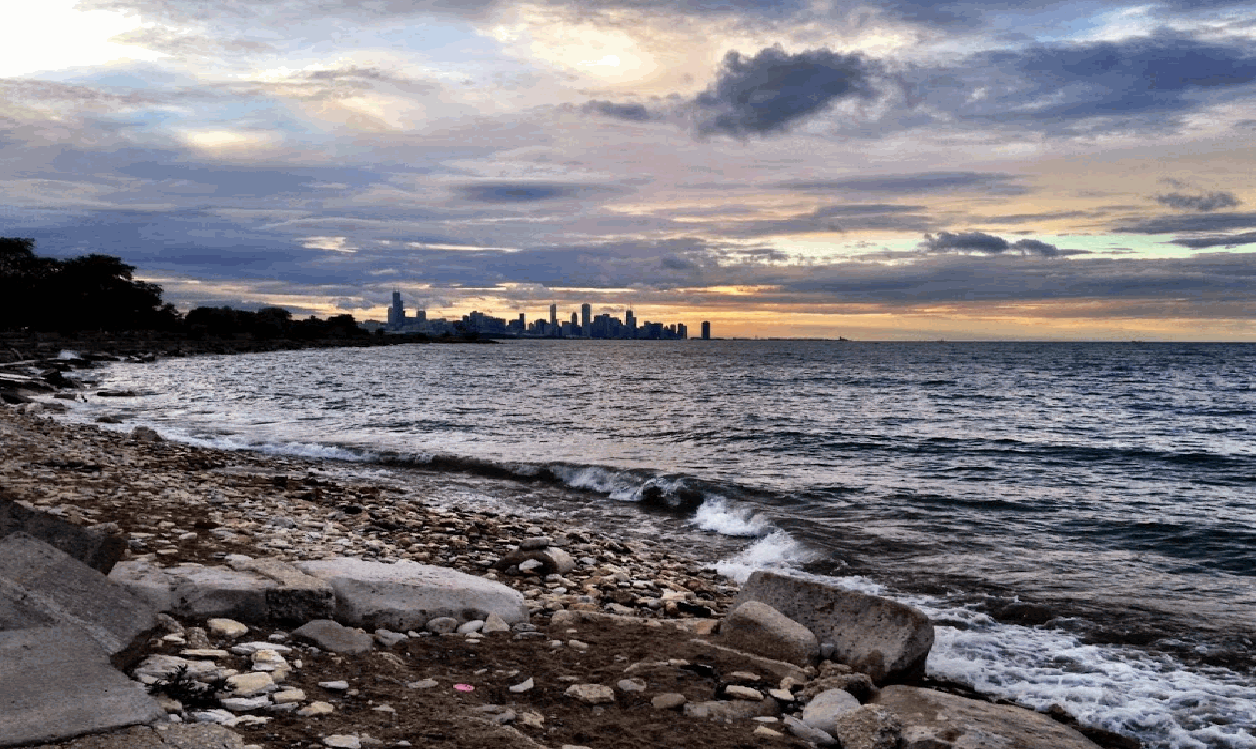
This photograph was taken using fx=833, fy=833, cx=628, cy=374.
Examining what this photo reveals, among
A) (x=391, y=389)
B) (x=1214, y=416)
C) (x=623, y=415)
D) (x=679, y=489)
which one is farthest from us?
(x=391, y=389)

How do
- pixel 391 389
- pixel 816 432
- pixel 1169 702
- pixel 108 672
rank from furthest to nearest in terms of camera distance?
pixel 391 389, pixel 816 432, pixel 1169 702, pixel 108 672

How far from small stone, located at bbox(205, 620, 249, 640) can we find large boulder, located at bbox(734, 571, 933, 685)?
13.9ft

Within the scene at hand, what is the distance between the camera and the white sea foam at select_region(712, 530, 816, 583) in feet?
37.0

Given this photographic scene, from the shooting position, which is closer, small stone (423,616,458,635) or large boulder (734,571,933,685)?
small stone (423,616,458,635)

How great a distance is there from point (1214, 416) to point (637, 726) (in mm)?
44452

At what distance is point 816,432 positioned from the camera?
28.9m

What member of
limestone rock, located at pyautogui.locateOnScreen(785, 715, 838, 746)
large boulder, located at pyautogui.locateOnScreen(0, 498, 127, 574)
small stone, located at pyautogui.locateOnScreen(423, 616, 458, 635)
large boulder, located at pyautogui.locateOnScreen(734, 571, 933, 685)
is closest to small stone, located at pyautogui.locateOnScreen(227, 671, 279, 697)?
small stone, located at pyautogui.locateOnScreen(423, 616, 458, 635)

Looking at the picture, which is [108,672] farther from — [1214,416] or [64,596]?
[1214,416]

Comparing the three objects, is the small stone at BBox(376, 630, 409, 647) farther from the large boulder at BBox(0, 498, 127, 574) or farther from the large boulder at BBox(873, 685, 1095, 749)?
the large boulder at BBox(873, 685, 1095, 749)

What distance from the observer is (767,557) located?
12.0 meters

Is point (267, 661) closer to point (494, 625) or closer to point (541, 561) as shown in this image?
point (494, 625)

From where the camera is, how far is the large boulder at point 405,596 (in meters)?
6.59

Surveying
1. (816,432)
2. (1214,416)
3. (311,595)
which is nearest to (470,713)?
(311,595)

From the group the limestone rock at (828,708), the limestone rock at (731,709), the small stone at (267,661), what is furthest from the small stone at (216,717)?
the limestone rock at (828,708)
